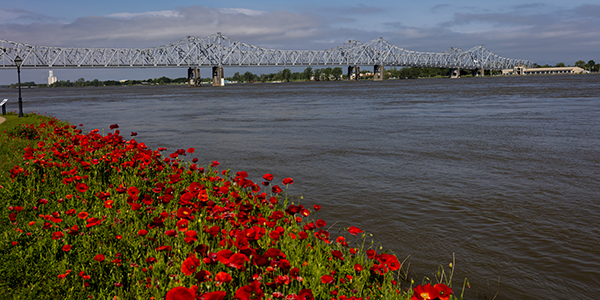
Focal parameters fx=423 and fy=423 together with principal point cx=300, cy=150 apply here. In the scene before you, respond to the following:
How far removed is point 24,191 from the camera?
7348mm

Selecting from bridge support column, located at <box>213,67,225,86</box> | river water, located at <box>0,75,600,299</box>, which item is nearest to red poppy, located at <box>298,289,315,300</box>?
river water, located at <box>0,75,600,299</box>

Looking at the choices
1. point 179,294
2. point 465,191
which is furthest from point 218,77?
point 179,294

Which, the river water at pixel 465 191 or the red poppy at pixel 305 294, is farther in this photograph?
the river water at pixel 465 191

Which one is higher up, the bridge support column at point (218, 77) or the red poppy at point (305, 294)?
the bridge support column at point (218, 77)

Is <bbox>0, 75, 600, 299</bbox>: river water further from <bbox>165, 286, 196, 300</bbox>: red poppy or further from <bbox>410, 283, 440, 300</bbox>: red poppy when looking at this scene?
<bbox>165, 286, 196, 300</bbox>: red poppy

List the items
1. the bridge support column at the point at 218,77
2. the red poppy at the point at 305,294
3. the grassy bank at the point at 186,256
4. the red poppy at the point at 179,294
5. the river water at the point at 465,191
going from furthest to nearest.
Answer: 1. the bridge support column at the point at 218,77
2. the river water at the point at 465,191
3. the grassy bank at the point at 186,256
4. the red poppy at the point at 305,294
5. the red poppy at the point at 179,294

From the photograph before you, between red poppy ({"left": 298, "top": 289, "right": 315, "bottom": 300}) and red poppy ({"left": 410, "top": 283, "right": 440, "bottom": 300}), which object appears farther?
red poppy ({"left": 298, "top": 289, "right": 315, "bottom": 300})

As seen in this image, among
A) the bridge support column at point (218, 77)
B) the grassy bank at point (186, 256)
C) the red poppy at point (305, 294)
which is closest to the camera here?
the red poppy at point (305, 294)

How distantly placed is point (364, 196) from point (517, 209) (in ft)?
9.61

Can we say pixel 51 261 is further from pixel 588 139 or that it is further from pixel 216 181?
pixel 588 139

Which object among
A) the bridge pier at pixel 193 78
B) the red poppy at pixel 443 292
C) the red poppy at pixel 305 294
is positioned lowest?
the red poppy at pixel 305 294

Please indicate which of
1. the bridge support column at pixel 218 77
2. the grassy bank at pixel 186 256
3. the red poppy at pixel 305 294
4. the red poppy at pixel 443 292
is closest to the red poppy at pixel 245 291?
the grassy bank at pixel 186 256

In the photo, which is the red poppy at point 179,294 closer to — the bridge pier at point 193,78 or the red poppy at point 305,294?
the red poppy at point 305,294

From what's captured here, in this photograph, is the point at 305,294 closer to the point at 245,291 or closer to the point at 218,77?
the point at 245,291
